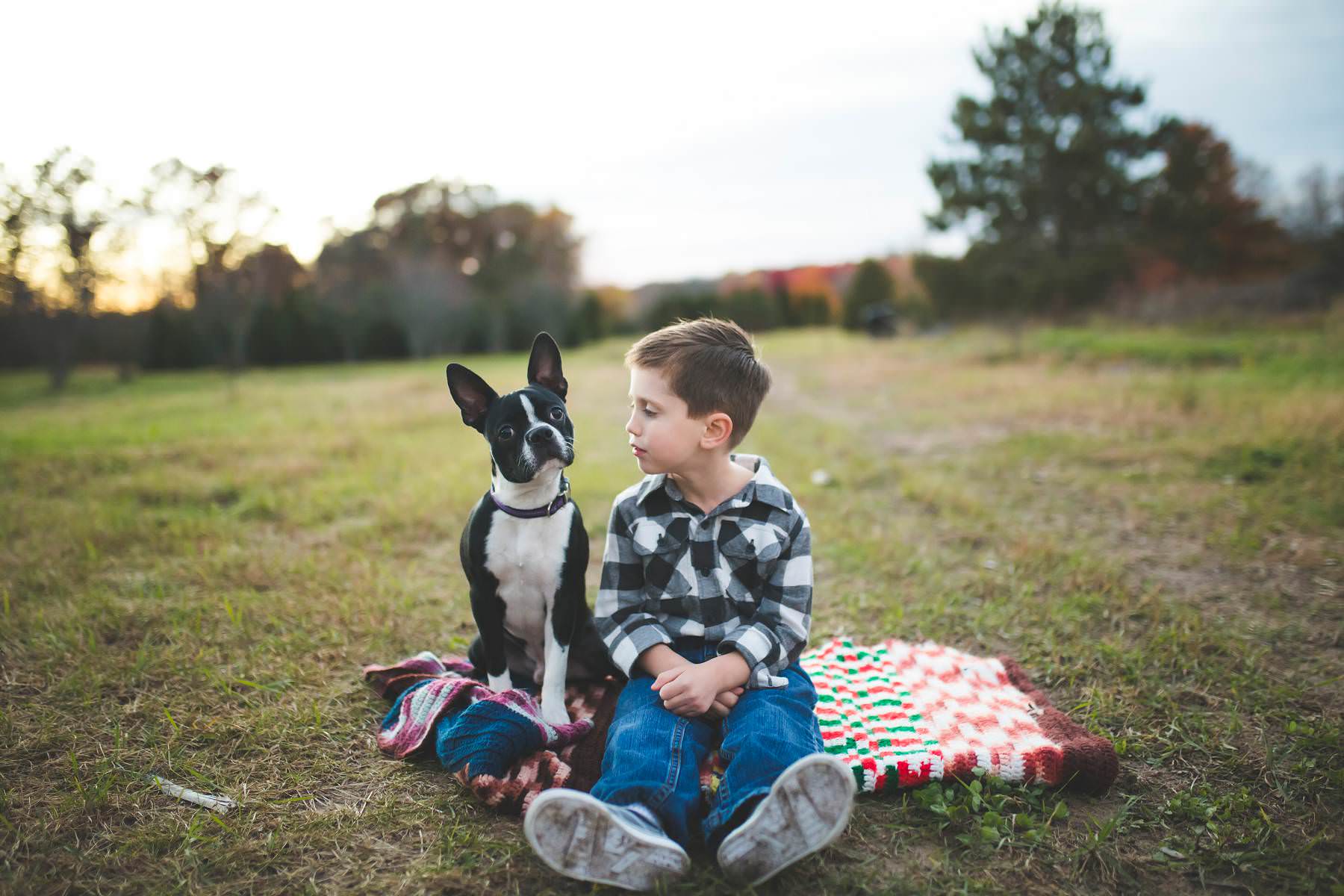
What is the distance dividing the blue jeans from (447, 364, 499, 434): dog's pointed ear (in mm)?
965

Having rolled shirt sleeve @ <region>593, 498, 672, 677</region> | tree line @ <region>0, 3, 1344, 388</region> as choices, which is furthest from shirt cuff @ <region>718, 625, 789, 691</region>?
tree line @ <region>0, 3, 1344, 388</region>

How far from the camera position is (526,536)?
229cm

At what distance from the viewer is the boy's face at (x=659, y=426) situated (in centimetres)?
218

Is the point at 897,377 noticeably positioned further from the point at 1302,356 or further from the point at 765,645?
the point at 765,645

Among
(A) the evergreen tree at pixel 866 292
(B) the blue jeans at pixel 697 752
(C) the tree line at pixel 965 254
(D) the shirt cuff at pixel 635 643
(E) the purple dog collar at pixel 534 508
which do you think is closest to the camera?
(B) the blue jeans at pixel 697 752

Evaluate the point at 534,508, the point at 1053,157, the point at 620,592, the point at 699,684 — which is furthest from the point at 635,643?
the point at 1053,157

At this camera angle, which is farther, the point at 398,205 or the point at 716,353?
the point at 398,205

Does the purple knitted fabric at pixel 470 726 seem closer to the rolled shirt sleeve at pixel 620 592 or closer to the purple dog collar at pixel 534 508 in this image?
the rolled shirt sleeve at pixel 620 592

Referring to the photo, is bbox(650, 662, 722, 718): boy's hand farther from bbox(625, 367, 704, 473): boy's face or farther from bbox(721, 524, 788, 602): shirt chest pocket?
bbox(625, 367, 704, 473): boy's face

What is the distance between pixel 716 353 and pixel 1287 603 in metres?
3.10

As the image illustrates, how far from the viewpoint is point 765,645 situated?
212 cm

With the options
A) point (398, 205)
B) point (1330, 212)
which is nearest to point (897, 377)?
point (1330, 212)

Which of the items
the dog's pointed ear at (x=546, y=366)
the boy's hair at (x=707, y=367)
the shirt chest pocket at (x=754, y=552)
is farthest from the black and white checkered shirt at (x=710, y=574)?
the dog's pointed ear at (x=546, y=366)

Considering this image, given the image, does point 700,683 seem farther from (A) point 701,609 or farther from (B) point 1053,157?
(B) point 1053,157
